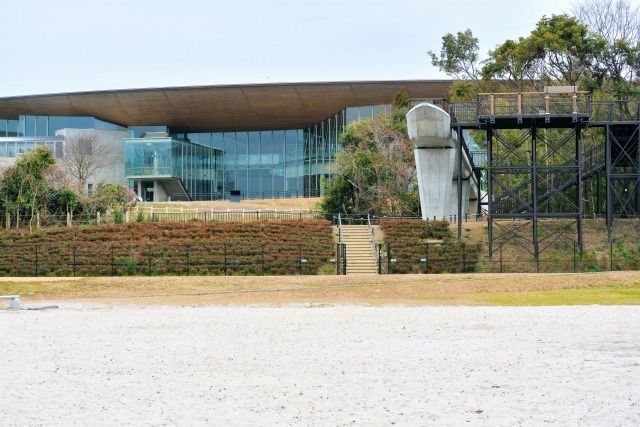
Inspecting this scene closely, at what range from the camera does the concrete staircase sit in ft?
134

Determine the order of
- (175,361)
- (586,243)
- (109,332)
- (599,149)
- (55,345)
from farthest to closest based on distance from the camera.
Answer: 1. (599,149)
2. (586,243)
3. (109,332)
4. (55,345)
5. (175,361)

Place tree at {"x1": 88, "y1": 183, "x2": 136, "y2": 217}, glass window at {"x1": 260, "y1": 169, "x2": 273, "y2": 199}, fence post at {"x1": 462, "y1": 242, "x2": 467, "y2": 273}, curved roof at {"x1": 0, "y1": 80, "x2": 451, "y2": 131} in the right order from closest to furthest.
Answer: fence post at {"x1": 462, "y1": 242, "x2": 467, "y2": 273}, tree at {"x1": 88, "y1": 183, "x2": 136, "y2": 217}, curved roof at {"x1": 0, "y1": 80, "x2": 451, "y2": 131}, glass window at {"x1": 260, "y1": 169, "x2": 273, "y2": 199}

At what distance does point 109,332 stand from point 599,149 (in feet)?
125

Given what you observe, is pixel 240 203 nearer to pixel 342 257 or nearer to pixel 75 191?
pixel 75 191

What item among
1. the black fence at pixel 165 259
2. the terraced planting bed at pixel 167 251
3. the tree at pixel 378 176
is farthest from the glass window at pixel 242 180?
the black fence at pixel 165 259

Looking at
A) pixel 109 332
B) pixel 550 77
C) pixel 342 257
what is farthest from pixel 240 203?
pixel 109 332

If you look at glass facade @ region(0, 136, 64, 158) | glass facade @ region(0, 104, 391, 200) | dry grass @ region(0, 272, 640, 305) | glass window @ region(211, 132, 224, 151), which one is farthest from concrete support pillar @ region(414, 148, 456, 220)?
glass window @ region(211, 132, 224, 151)

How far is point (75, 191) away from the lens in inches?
2213

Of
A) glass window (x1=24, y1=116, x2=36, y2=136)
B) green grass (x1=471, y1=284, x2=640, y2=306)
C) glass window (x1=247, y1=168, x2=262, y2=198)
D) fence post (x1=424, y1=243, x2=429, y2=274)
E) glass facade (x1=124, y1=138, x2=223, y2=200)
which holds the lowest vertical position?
green grass (x1=471, y1=284, x2=640, y2=306)

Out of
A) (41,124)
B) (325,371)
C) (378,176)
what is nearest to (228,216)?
(378,176)

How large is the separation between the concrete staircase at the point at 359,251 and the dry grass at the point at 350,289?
376cm

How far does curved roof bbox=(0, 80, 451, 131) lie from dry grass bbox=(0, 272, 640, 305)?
39.9 metres

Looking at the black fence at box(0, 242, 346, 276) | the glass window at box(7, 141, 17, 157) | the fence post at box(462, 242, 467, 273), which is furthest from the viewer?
the glass window at box(7, 141, 17, 157)

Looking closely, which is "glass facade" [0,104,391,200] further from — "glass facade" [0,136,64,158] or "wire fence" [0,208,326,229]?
"wire fence" [0,208,326,229]
